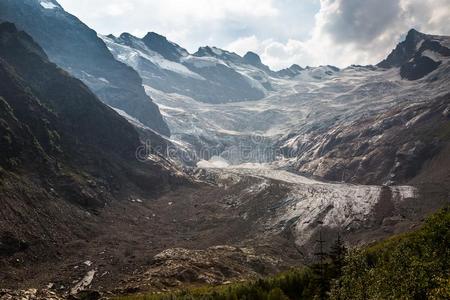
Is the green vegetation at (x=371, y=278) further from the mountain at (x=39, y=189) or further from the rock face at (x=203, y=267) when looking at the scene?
the mountain at (x=39, y=189)

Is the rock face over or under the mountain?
under

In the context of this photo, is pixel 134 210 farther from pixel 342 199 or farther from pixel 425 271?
pixel 425 271

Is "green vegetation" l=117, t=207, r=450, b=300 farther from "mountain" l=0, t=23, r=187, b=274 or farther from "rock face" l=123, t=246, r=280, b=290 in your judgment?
"mountain" l=0, t=23, r=187, b=274

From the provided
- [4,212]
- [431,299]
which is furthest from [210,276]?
[431,299]

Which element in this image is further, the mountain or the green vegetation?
the mountain

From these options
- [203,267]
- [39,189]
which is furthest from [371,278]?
[39,189]

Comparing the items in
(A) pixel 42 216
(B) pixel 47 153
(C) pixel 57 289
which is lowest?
(C) pixel 57 289

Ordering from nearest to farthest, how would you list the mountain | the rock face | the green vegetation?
the green vegetation, the rock face, the mountain

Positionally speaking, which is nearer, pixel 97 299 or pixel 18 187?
pixel 97 299

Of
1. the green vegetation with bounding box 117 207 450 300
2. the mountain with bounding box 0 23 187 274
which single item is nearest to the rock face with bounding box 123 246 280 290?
the green vegetation with bounding box 117 207 450 300
